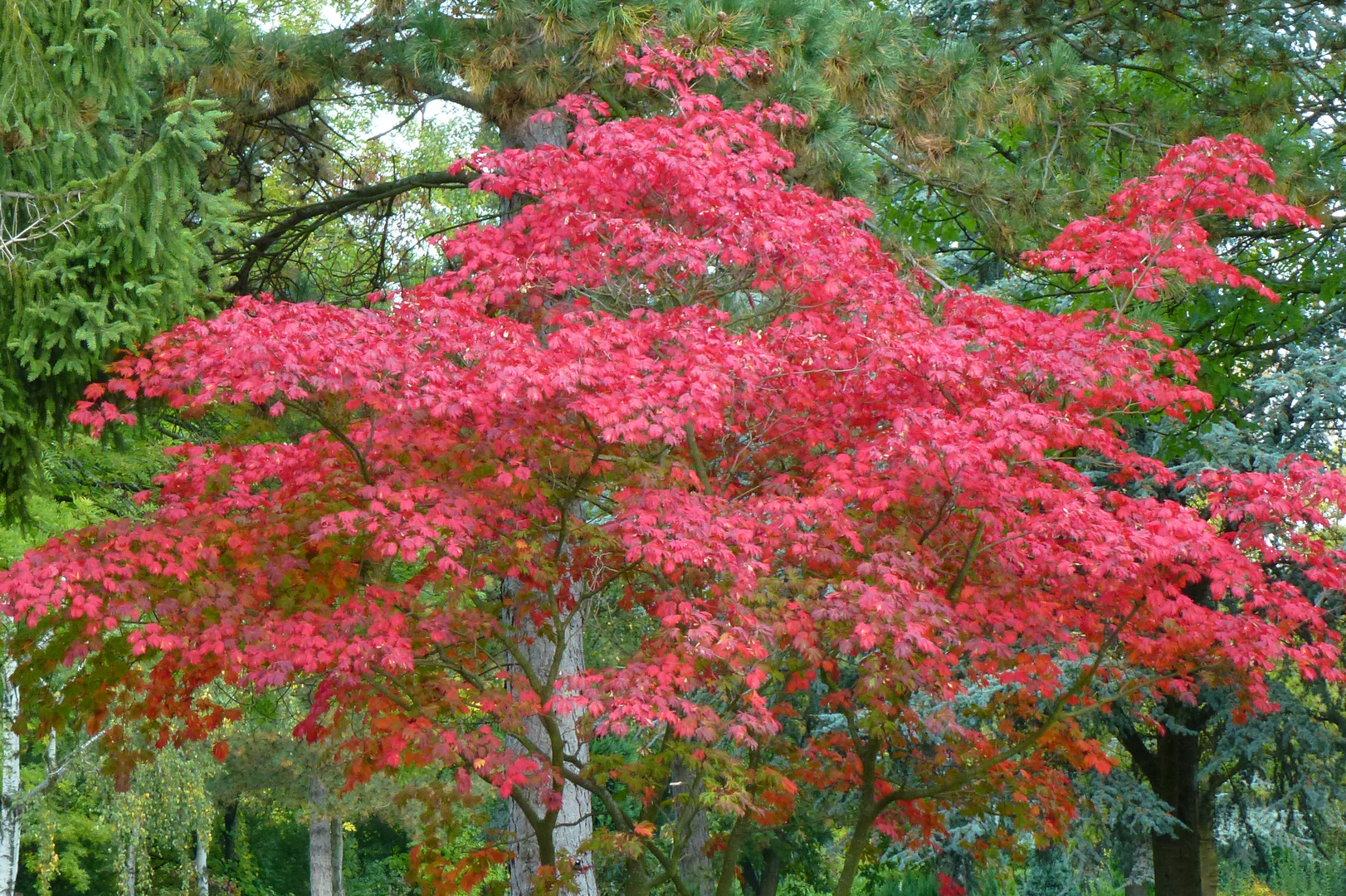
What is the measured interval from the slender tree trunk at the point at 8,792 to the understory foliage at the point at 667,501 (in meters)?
7.67

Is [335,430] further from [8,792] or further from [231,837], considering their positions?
[231,837]

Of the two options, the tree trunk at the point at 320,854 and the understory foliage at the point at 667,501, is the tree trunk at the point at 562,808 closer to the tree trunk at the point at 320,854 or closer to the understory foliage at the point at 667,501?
the understory foliage at the point at 667,501

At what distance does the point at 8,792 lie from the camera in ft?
41.5

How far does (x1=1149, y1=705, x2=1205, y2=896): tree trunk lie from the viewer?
10.8m

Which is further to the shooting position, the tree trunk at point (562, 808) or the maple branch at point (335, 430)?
the tree trunk at point (562, 808)

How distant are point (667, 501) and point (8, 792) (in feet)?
34.8

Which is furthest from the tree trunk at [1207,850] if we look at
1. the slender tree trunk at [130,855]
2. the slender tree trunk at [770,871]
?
the slender tree trunk at [130,855]

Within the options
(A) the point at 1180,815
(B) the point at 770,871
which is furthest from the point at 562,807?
(B) the point at 770,871

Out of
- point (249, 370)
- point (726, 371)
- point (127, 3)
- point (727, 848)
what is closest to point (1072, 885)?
point (727, 848)

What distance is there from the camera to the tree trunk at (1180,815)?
10.8 meters

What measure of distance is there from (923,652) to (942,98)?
4.05 m

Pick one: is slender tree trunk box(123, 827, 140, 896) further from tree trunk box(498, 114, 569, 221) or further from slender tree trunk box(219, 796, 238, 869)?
tree trunk box(498, 114, 569, 221)

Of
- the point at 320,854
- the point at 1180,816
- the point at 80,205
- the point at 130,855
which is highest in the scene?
the point at 80,205

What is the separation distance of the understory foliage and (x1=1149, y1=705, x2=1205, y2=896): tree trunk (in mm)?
4096
